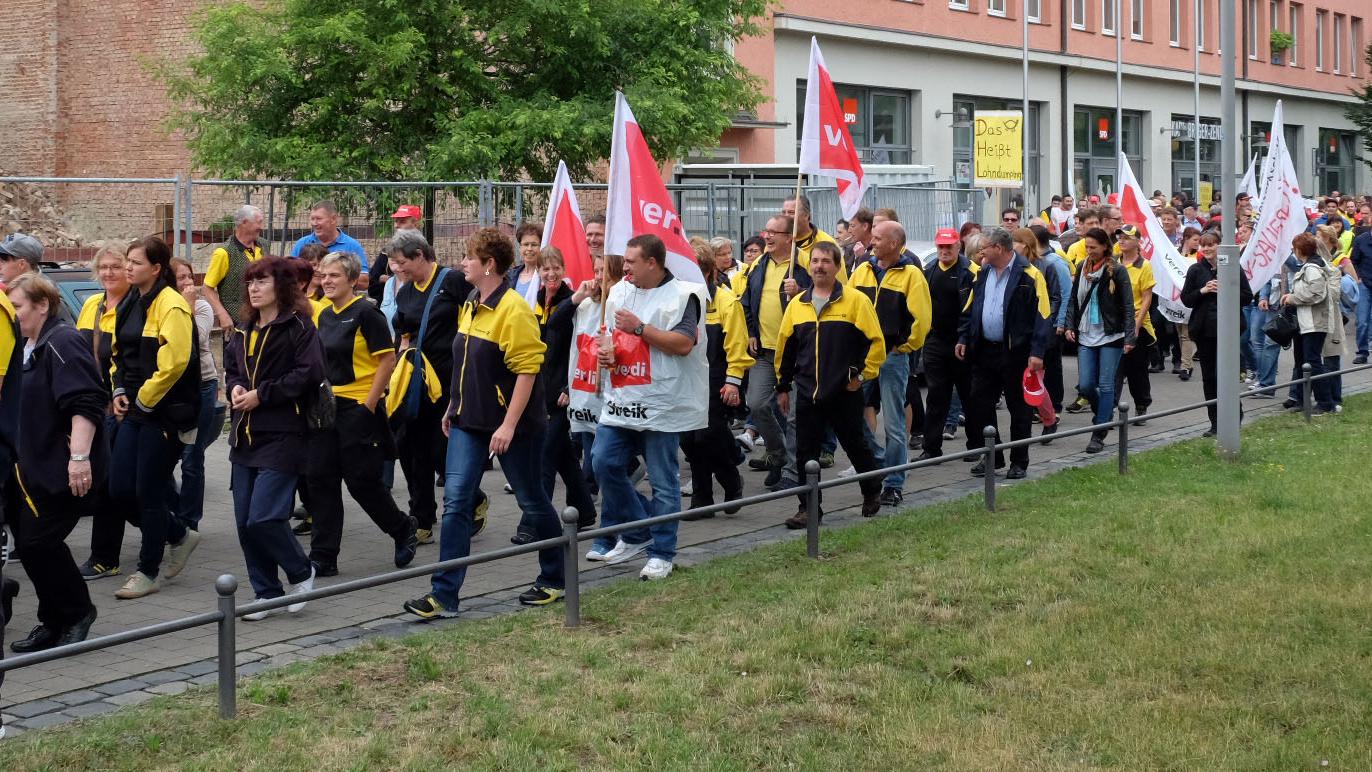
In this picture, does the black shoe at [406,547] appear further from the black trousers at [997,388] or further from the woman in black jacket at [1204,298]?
the woman in black jacket at [1204,298]

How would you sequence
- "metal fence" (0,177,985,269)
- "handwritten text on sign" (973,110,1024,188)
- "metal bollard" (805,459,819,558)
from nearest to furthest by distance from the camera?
"metal bollard" (805,459,819,558) → "metal fence" (0,177,985,269) → "handwritten text on sign" (973,110,1024,188)

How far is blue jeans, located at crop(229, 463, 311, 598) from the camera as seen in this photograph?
8.20 meters

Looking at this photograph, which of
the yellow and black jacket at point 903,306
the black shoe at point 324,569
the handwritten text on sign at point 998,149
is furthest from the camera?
the handwritten text on sign at point 998,149

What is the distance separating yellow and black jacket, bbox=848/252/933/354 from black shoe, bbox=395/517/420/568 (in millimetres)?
3602

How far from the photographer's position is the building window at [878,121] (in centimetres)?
3909

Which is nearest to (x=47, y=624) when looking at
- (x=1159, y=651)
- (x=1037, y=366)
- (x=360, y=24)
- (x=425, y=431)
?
(x=425, y=431)

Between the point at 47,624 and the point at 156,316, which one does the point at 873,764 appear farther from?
the point at 156,316

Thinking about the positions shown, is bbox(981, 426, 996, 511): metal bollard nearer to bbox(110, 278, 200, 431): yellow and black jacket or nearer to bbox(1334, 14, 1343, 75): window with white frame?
bbox(110, 278, 200, 431): yellow and black jacket

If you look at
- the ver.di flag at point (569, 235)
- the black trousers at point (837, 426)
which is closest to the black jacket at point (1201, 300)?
the black trousers at point (837, 426)

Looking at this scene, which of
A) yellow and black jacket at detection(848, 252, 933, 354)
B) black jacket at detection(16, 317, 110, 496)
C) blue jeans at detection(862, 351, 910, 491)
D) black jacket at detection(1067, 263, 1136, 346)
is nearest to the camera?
black jacket at detection(16, 317, 110, 496)

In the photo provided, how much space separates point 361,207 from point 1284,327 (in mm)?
8836

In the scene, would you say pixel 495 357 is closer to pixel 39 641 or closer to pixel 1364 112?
pixel 39 641

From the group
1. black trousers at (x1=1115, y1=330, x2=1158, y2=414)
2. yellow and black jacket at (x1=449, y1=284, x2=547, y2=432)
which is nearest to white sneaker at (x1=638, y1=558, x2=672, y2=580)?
yellow and black jacket at (x1=449, y1=284, x2=547, y2=432)

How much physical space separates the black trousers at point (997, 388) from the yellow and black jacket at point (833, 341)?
6.68 ft
